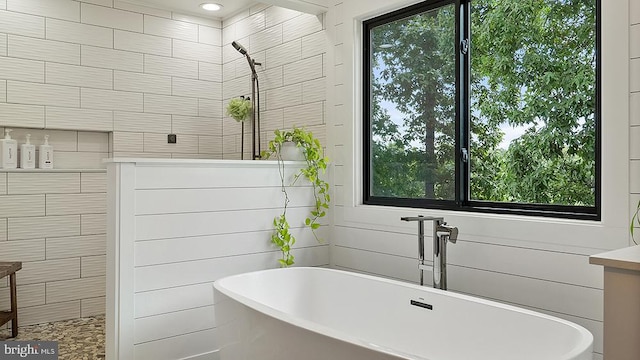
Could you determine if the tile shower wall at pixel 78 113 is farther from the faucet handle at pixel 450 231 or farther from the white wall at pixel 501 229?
the faucet handle at pixel 450 231

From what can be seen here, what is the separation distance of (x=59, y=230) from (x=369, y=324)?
97.8 inches

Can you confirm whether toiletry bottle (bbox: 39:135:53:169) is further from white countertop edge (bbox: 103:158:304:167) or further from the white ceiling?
white countertop edge (bbox: 103:158:304:167)

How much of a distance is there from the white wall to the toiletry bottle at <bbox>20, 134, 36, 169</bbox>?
212 cm

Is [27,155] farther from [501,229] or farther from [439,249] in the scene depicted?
[501,229]

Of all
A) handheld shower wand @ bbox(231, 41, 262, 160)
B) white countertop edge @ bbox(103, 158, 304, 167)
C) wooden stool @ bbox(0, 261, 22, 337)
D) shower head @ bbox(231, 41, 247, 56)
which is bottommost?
wooden stool @ bbox(0, 261, 22, 337)

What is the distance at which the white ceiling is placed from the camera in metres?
4.16

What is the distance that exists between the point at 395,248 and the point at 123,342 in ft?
5.15

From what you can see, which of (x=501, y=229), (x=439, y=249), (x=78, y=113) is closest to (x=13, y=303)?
(x=78, y=113)

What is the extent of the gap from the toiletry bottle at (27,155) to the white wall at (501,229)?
2.12 m

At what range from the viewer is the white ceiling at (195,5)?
4164 millimetres

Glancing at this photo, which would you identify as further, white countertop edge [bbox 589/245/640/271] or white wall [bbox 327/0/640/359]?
white wall [bbox 327/0/640/359]

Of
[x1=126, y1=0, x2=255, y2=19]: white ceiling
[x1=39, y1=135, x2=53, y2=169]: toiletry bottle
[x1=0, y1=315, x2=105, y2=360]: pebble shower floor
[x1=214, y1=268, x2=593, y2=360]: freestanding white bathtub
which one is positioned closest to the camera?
[x1=214, y1=268, x2=593, y2=360]: freestanding white bathtub

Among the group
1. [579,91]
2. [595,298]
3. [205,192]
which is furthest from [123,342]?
[579,91]

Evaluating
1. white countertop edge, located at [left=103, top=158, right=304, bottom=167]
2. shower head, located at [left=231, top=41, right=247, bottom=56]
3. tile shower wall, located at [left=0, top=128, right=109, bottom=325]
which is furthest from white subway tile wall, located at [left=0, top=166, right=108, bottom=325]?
white countertop edge, located at [left=103, top=158, right=304, bottom=167]
